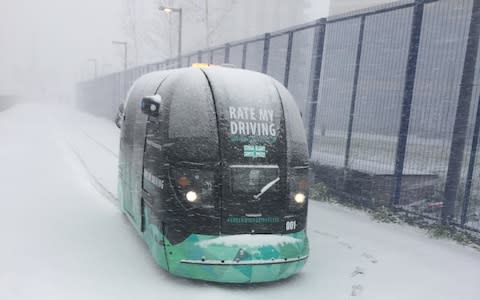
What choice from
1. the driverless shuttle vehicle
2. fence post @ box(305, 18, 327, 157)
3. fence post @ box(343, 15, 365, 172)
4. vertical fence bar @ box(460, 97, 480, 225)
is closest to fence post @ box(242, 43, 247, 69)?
fence post @ box(305, 18, 327, 157)

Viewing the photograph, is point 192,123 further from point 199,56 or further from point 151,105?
point 199,56

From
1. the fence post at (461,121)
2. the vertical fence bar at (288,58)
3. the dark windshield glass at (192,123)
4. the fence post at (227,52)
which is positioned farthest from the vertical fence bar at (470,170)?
the fence post at (227,52)

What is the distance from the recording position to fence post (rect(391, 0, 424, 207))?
823cm

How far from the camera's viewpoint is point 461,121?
7355 mm

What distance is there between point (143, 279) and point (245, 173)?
69.3 inches

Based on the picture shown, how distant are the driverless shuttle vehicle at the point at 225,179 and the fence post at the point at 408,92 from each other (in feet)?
11.6

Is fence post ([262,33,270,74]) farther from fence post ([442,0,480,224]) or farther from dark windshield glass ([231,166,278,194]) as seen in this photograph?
dark windshield glass ([231,166,278,194])

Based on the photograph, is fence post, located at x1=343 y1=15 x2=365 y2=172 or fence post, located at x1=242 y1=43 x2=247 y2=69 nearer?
fence post, located at x1=343 y1=15 x2=365 y2=172

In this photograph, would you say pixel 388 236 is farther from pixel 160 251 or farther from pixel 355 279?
pixel 160 251

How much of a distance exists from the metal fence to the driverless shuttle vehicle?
342 cm

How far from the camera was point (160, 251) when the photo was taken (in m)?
5.12

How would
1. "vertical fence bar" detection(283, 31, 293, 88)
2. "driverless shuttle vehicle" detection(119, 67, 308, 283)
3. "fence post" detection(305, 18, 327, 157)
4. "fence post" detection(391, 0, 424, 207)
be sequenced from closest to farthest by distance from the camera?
"driverless shuttle vehicle" detection(119, 67, 308, 283)
"fence post" detection(391, 0, 424, 207)
"fence post" detection(305, 18, 327, 157)
"vertical fence bar" detection(283, 31, 293, 88)

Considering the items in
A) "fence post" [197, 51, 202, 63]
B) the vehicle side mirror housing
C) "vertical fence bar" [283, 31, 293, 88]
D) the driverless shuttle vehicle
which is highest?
"fence post" [197, 51, 202, 63]

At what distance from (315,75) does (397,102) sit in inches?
107
